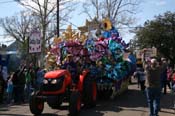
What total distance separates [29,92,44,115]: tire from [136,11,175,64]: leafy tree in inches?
2213

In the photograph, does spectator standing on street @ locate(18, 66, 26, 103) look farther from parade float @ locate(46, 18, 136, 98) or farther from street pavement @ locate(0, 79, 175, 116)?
street pavement @ locate(0, 79, 175, 116)

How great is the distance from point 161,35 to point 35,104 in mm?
57415

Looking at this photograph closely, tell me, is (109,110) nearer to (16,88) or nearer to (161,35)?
(16,88)

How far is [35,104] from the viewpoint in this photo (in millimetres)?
13492

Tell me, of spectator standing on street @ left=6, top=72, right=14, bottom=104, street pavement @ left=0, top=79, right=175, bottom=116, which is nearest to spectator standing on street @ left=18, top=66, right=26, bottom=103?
spectator standing on street @ left=6, top=72, right=14, bottom=104

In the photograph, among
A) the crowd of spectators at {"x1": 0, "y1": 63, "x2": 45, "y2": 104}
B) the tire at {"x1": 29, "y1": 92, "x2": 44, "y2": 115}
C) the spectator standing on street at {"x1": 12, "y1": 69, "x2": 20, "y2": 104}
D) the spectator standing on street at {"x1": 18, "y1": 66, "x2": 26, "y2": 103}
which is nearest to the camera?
the tire at {"x1": 29, "y1": 92, "x2": 44, "y2": 115}

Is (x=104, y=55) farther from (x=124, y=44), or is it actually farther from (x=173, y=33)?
(x=173, y=33)

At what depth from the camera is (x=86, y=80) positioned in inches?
595

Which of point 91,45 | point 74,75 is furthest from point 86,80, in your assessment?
point 91,45

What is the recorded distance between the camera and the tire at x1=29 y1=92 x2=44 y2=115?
1344 cm

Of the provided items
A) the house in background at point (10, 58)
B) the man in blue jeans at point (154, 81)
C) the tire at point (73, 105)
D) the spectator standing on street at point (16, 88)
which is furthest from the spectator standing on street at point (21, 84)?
the man in blue jeans at point (154, 81)

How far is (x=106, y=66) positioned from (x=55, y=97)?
541 cm

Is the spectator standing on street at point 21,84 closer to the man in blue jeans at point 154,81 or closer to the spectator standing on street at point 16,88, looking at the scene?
the spectator standing on street at point 16,88

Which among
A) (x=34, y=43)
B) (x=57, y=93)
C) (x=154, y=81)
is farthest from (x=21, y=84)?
(x=154, y=81)
